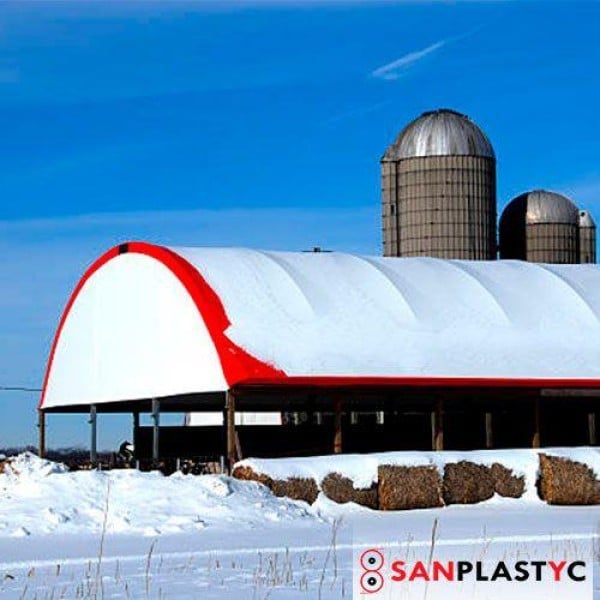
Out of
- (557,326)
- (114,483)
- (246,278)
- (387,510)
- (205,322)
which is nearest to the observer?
(114,483)

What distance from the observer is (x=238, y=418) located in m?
54.0

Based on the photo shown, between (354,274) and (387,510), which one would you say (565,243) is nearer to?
(354,274)

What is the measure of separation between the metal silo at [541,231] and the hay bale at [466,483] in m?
31.0

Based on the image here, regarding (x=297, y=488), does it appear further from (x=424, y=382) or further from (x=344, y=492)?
(x=424, y=382)

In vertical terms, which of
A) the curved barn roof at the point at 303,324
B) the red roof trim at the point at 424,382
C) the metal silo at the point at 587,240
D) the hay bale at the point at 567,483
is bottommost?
the hay bale at the point at 567,483

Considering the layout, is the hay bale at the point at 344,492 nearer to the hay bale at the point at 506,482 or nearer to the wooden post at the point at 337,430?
the hay bale at the point at 506,482

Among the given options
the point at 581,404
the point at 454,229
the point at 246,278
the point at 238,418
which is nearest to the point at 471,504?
the point at 246,278

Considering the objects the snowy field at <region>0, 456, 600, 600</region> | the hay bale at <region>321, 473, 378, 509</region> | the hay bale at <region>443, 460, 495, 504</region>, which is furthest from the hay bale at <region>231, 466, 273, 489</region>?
the hay bale at <region>443, 460, 495, 504</region>

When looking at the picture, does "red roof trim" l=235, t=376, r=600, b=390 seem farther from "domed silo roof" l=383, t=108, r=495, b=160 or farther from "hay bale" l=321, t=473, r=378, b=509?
"domed silo roof" l=383, t=108, r=495, b=160

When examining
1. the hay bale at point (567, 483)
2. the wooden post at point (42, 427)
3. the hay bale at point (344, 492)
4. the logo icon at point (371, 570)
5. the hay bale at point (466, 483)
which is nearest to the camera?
the logo icon at point (371, 570)

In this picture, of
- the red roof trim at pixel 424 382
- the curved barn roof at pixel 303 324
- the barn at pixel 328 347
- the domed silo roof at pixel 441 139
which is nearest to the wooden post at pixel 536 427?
the barn at pixel 328 347

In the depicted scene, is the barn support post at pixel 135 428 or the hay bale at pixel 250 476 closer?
the hay bale at pixel 250 476

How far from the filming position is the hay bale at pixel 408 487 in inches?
1141

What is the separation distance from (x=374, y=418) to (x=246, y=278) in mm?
13117
